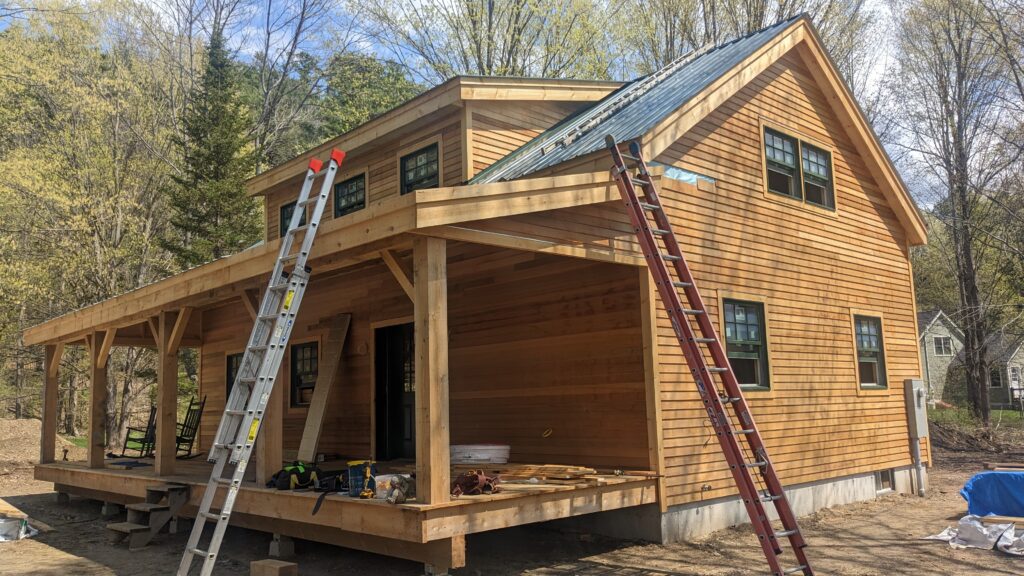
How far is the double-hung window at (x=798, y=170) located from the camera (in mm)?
11070

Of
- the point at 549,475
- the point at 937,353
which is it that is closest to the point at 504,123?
the point at 549,475

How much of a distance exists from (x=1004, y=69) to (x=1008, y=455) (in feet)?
36.4

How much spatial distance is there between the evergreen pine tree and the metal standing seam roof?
15726 mm

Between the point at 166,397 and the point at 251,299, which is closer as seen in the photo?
the point at 251,299

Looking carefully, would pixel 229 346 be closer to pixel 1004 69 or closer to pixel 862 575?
pixel 862 575

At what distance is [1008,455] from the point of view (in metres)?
17.7

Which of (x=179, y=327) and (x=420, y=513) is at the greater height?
(x=179, y=327)

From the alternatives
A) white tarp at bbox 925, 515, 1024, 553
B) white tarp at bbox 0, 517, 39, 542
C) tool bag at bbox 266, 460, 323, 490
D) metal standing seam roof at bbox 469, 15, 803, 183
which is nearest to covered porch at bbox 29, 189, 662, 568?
tool bag at bbox 266, 460, 323, 490

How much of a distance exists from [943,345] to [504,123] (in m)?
38.9

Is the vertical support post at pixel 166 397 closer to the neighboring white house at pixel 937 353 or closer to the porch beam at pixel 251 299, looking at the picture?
the porch beam at pixel 251 299

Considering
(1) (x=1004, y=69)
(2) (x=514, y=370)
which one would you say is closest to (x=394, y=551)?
(2) (x=514, y=370)

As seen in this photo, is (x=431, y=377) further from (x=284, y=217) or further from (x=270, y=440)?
(x=284, y=217)

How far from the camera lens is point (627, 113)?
1030 centimetres

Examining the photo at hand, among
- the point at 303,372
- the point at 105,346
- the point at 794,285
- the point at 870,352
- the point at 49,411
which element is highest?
the point at 794,285
